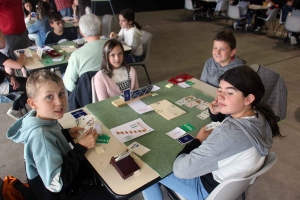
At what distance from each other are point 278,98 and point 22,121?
1.89 meters

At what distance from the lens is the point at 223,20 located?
8.66m

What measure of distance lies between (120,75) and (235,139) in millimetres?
1273

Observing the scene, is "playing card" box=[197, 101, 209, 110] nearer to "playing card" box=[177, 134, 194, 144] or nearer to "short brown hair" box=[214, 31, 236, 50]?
"playing card" box=[177, 134, 194, 144]

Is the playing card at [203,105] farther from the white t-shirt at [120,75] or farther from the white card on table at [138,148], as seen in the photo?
the white t-shirt at [120,75]

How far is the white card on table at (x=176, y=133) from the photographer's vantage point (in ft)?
4.68

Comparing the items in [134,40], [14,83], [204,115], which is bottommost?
[14,83]

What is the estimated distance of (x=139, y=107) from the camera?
1.71 meters

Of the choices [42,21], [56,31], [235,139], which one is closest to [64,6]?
[42,21]

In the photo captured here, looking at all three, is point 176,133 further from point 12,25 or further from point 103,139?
point 12,25

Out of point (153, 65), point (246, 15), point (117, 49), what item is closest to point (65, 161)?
point (117, 49)

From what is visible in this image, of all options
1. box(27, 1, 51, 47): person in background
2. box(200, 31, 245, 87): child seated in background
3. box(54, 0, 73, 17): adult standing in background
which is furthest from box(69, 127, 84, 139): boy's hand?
box(54, 0, 73, 17): adult standing in background

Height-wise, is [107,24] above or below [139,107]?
above

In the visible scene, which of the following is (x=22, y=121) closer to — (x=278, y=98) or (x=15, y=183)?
(x=15, y=183)

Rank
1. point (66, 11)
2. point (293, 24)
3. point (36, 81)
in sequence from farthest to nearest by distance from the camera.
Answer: point (293, 24) → point (66, 11) → point (36, 81)
